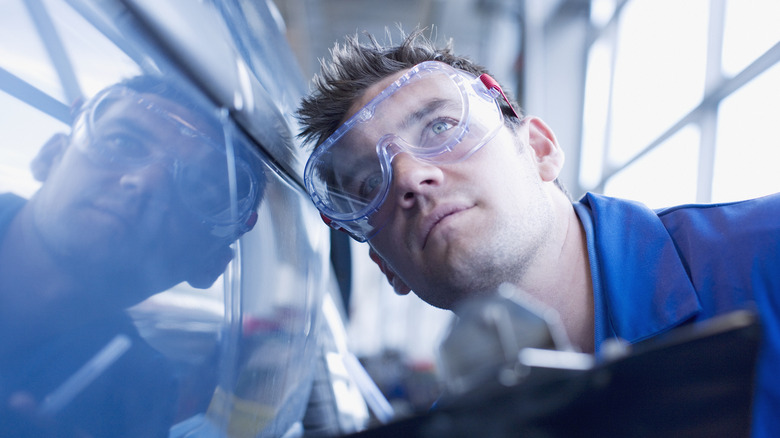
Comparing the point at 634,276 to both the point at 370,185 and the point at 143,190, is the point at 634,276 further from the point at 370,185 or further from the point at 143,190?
the point at 143,190

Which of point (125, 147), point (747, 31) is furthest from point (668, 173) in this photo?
point (125, 147)

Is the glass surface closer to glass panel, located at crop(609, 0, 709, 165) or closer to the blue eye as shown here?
the blue eye

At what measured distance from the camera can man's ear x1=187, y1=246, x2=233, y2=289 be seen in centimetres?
59

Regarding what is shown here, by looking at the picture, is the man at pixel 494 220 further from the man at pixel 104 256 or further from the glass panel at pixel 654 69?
the glass panel at pixel 654 69

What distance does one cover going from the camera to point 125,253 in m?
0.49

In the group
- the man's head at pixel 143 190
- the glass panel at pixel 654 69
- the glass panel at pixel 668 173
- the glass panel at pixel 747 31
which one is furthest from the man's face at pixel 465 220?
the glass panel at pixel 654 69

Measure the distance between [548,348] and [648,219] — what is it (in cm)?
72

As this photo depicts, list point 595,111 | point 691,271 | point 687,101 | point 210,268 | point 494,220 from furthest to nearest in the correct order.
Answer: point 595,111 → point 687,101 → point 494,220 → point 691,271 → point 210,268

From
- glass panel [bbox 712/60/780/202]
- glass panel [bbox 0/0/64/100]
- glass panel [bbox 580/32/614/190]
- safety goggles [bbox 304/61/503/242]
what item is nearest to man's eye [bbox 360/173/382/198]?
safety goggles [bbox 304/61/503/242]

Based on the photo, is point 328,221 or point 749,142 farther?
point 749,142

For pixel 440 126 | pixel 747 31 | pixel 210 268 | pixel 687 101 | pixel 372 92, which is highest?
pixel 747 31

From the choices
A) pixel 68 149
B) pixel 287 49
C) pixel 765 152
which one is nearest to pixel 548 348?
pixel 68 149

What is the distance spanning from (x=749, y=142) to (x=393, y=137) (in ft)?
6.07

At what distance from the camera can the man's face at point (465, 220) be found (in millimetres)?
901
